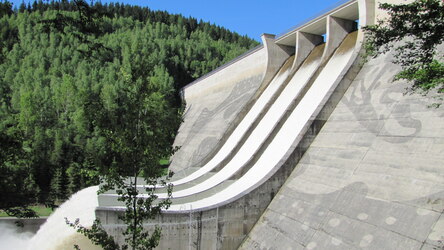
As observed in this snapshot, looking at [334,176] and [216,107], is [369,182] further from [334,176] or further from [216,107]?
[216,107]

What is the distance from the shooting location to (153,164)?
5.74m

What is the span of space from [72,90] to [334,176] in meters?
34.5

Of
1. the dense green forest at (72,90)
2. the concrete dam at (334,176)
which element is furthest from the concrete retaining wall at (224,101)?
the concrete dam at (334,176)

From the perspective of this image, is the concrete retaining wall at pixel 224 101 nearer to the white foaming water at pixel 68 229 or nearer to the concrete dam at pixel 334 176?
the concrete dam at pixel 334 176

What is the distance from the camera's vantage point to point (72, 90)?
36719 mm

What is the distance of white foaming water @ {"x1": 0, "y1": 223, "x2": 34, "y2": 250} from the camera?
44.6ft

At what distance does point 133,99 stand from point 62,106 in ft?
113

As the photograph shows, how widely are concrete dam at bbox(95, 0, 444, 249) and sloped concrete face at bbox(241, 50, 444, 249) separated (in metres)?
0.02

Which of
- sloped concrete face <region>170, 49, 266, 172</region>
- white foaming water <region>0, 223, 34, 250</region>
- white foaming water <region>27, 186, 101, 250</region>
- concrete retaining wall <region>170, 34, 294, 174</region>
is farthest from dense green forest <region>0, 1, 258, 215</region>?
concrete retaining wall <region>170, 34, 294, 174</region>

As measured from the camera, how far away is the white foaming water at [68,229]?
31.4 ft

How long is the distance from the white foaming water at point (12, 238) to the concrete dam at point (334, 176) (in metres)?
6.36

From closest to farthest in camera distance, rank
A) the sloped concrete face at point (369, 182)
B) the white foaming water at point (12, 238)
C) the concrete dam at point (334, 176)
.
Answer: the sloped concrete face at point (369, 182) → the concrete dam at point (334, 176) → the white foaming water at point (12, 238)

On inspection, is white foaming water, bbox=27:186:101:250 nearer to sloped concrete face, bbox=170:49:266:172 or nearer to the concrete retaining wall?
the concrete retaining wall

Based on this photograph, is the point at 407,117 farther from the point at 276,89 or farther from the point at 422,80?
the point at 276,89
